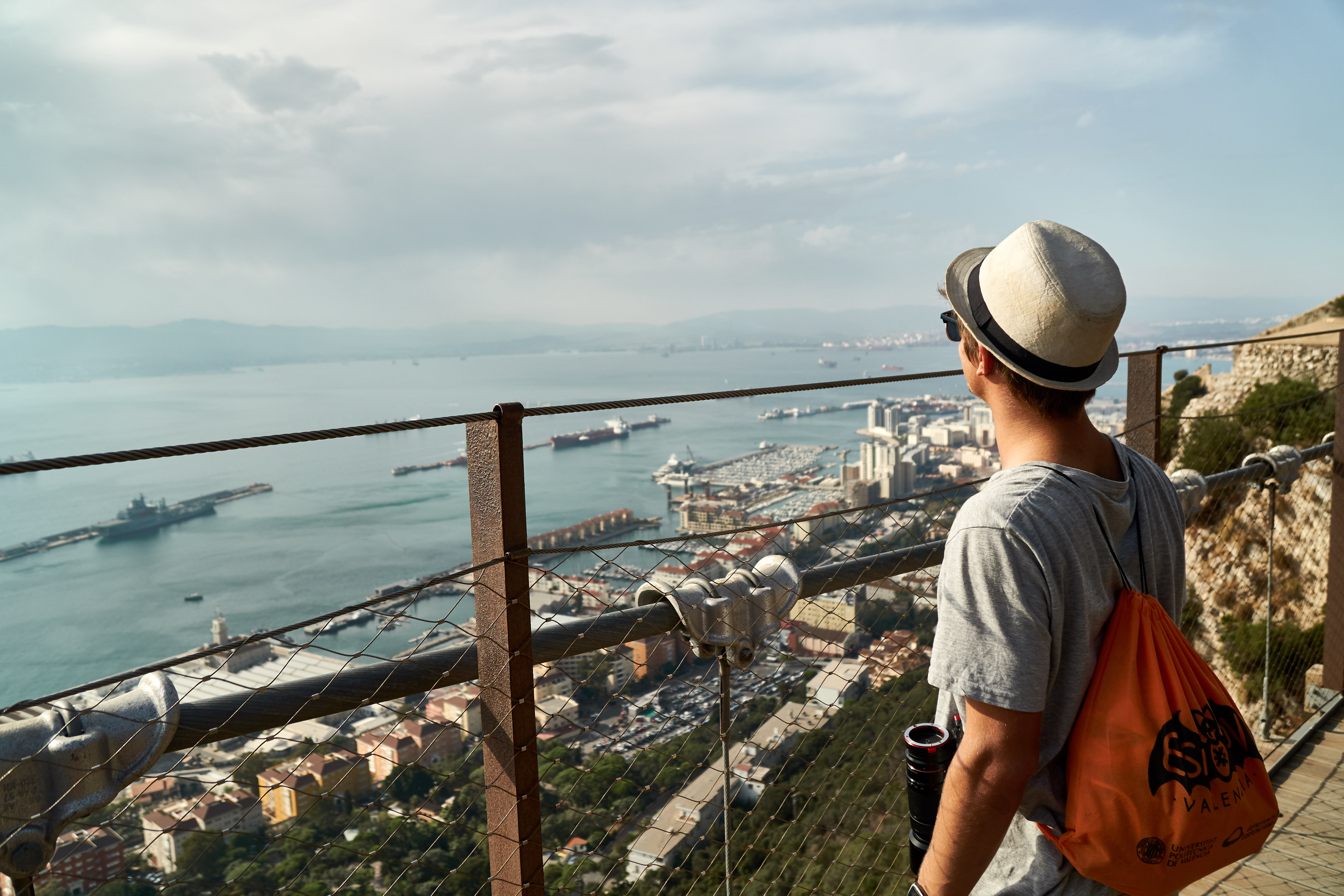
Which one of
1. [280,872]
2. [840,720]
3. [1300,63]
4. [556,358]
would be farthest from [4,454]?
[1300,63]

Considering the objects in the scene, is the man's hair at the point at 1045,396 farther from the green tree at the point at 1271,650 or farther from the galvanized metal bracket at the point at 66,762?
the green tree at the point at 1271,650

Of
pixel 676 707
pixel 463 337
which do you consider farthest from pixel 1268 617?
pixel 463 337

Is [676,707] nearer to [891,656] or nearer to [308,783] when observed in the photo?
[891,656]

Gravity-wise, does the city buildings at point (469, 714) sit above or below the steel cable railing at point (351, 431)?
below

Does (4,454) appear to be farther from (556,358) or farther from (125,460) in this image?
(556,358)

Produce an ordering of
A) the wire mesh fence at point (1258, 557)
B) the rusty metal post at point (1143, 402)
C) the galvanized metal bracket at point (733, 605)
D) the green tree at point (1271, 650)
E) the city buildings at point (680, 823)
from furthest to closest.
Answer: the wire mesh fence at point (1258, 557)
the green tree at point (1271, 650)
the rusty metal post at point (1143, 402)
the city buildings at point (680, 823)
the galvanized metal bracket at point (733, 605)

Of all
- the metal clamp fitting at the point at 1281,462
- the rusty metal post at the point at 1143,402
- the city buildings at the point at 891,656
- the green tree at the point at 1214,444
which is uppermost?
the rusty metal post at the point at 1143,402

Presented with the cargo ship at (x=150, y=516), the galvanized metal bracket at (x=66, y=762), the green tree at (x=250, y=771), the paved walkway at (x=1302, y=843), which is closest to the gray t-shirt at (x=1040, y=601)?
the green tree at (x=250, y=771)
